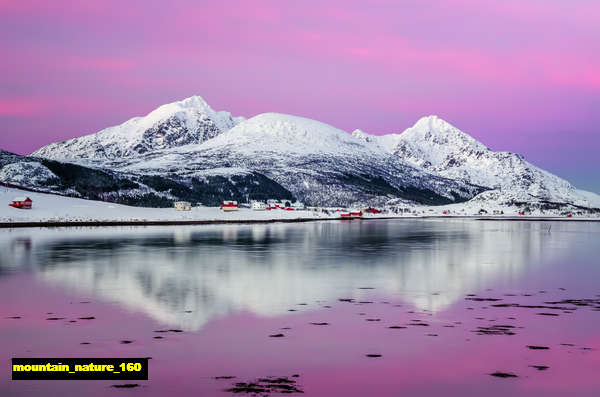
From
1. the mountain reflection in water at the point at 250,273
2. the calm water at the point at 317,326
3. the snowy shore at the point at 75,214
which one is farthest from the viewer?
the snowy shore at the point at 75,214

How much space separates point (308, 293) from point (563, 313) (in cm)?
1050

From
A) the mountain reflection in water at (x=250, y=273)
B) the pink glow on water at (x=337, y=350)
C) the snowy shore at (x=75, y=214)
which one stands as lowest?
the pink glow on water at (x=337, y=350)

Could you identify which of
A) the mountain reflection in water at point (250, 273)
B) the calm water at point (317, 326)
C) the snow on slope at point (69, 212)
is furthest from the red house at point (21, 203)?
the calm water at point (317, 326)

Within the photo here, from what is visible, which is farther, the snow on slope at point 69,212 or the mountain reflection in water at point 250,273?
the snow on slope at point 69,212

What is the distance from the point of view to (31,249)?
2138 inches

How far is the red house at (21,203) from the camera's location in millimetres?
131875

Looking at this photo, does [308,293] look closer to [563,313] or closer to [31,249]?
[563,313]

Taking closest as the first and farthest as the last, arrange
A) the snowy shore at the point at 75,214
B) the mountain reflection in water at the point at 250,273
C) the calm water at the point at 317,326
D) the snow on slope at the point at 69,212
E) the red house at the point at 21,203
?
the calm water at the point at 317,326
the mountain reflection in water at the point at 250,273
the snowy shore at the point at 75,214
the snow on slope at the point at 69,212
the red house at the point at 21,203

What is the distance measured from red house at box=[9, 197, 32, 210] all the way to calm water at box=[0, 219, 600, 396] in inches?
3827

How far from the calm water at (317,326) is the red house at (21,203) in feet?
319

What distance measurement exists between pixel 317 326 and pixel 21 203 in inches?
4903

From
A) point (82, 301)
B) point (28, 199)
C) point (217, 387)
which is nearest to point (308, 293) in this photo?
point (82, 301)

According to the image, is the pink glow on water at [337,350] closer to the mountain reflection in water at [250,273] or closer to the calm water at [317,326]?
the calm water at [317,326]

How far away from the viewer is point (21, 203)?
13225 centimetres
